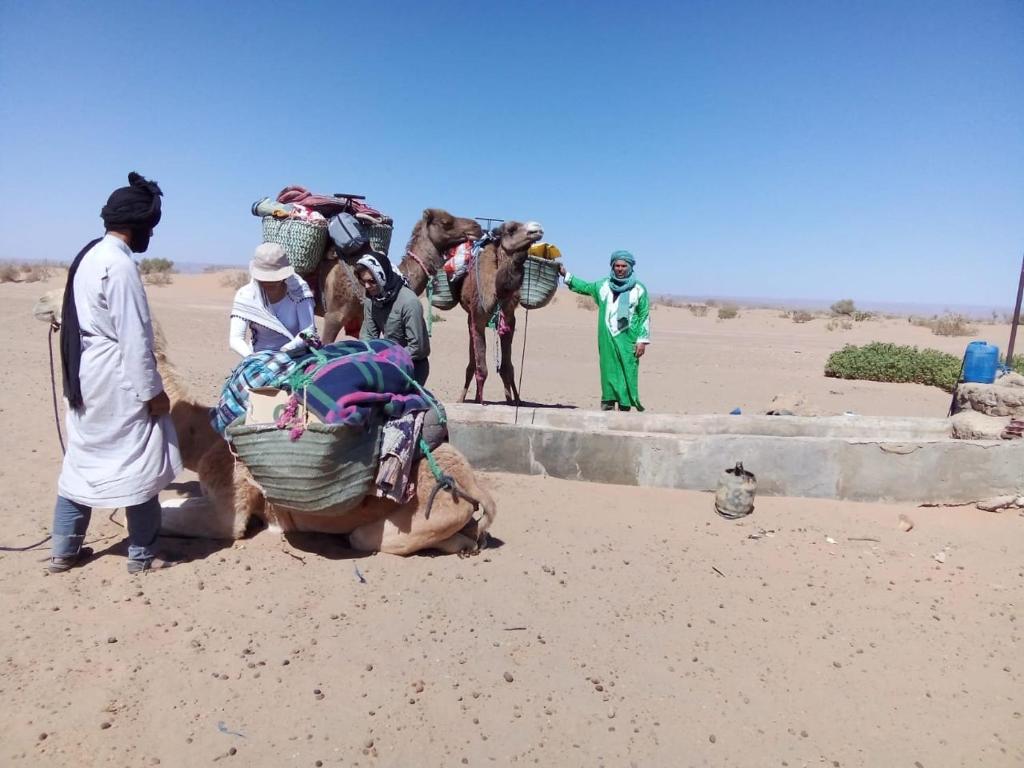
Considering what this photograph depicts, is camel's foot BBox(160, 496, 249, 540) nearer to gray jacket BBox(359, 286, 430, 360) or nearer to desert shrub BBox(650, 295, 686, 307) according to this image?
gray jacket BBox(359, 286, 430, 360)

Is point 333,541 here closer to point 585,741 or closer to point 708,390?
point 585,741

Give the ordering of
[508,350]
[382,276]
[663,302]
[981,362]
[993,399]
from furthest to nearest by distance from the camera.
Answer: [663,302] → [508,350] → [981,362] → [993,399] → [382,276]

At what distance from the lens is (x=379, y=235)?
5.41 m

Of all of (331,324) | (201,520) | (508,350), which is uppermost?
(331,324)

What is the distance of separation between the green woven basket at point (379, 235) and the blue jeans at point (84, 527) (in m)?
2.63

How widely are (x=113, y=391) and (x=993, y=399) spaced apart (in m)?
6.07

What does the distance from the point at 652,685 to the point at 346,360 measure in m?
2.05

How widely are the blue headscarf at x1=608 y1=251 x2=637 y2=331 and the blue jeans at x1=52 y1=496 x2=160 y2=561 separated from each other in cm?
421

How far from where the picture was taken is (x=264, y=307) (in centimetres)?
402

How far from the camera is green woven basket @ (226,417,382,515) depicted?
126 inches

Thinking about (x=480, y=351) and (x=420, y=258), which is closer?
(x=420, y=258)

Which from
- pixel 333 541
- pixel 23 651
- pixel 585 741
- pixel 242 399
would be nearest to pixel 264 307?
pixel 242 399

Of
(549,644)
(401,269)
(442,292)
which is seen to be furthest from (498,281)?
(549,644)

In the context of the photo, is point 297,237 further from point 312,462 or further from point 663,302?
point 663,302
